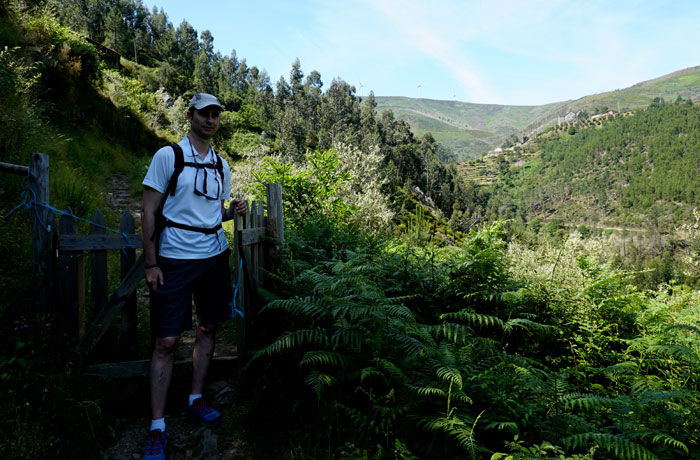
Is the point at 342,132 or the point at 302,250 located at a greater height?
the point at 342,132

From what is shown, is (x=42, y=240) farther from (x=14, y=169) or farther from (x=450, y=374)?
(x=450, y=374)

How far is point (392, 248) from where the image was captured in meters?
7.27

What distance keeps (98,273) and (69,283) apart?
229mm

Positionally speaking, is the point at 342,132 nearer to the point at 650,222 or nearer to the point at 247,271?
the point at 247,271

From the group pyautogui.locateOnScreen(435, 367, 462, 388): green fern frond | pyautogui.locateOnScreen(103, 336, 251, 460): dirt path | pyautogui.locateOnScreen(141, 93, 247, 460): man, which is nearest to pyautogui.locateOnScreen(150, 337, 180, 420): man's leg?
pyautogui.locateOnScreen(141, 93, 247, 460): man

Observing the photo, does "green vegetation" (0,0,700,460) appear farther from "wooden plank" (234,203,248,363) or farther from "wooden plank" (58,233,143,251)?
"wooden plank" (58,233,143,251)

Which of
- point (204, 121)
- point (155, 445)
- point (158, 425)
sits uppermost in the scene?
point (204, 121)

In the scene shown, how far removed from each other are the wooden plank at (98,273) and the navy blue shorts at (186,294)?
3.26 ft

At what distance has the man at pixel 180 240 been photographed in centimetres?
270

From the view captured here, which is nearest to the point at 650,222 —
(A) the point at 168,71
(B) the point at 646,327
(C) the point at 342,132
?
(C) the point at 342,132

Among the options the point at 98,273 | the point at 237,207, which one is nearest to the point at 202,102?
the point at 237,207

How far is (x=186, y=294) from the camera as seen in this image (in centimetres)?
288

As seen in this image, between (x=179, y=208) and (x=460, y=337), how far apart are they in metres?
2.66

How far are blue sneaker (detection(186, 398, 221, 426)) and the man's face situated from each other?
7.38ft
